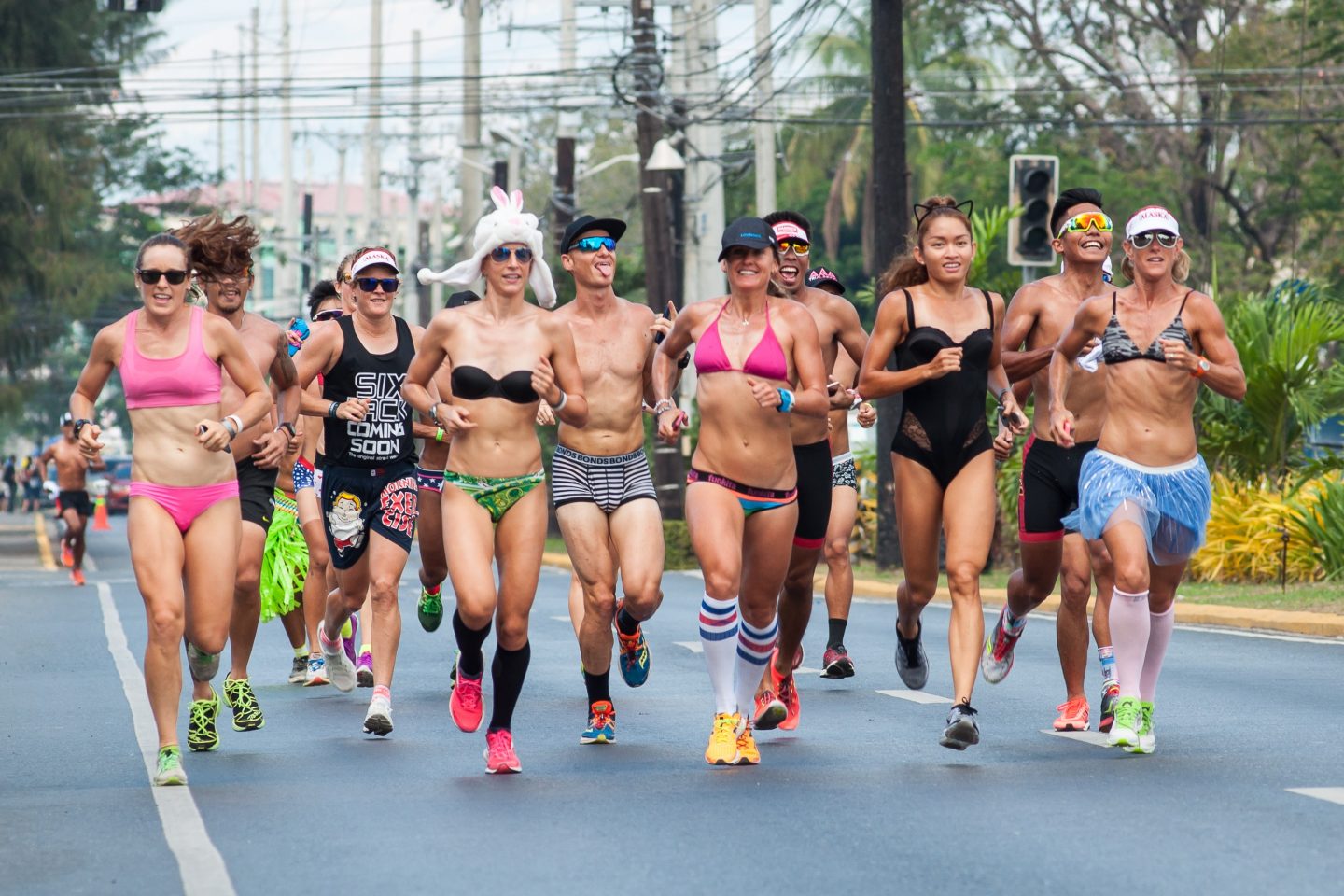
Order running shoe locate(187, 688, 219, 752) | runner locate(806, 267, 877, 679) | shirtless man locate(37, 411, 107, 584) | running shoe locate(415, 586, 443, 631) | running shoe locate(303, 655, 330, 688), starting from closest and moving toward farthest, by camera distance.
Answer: running shoe locate(187, 688, 219, 752)
runner locate(806, 267, 877, 679)
running shoe locate(415, 586, 443, 631)
running shoe locate(303, 655, 330, 688)
shirtless man locate(37, 411, 107, 584)

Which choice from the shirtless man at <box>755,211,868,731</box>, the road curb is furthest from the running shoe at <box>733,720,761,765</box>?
the road curb

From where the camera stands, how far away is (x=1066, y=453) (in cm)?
1024

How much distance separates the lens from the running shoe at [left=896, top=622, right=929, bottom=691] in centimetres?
1097

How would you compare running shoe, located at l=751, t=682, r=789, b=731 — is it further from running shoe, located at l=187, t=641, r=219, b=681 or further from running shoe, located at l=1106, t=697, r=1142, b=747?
running shoe, located at l=187, t=641, r=219, b=681

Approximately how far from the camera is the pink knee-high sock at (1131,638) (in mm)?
9273

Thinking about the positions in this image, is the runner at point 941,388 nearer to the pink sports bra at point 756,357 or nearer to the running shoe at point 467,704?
the pink sports bra at point 756,357

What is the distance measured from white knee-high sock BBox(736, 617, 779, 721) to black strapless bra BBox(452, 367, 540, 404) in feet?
4.55

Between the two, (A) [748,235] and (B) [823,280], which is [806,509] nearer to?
(A) [748,235]

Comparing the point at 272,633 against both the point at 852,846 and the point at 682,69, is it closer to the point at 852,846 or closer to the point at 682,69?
the point at 852,846

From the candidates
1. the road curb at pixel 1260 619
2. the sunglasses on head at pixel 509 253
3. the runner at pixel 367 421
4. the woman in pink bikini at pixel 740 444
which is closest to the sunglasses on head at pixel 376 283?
the runner at pixel 367 421

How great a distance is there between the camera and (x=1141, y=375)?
9422 millimetres

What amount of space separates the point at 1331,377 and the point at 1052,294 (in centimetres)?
1065

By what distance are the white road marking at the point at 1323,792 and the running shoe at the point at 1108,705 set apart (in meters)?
1.79

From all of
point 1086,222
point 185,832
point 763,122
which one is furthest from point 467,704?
point 763,122
